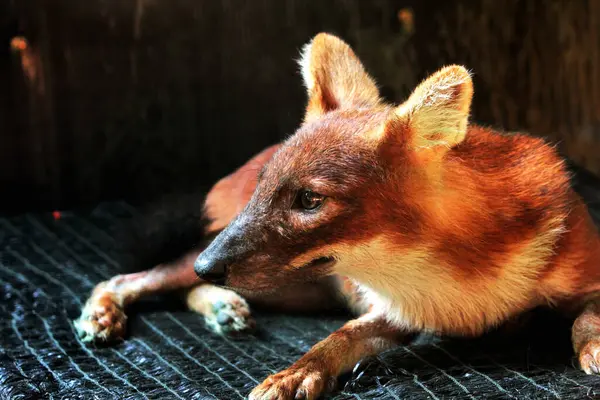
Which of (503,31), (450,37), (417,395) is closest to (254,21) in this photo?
Answer: (450,37)

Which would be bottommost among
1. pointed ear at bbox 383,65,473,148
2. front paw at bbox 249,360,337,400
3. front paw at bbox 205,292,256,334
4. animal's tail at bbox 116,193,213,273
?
front paw at bbox 205,292,256,334

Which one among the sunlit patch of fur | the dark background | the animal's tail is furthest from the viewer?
the dark background

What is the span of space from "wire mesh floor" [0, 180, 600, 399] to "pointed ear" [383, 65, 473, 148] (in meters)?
0.55

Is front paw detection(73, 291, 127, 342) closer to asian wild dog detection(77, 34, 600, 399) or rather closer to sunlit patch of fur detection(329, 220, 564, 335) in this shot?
asian wild dog detection(77, 34, 600, 399)

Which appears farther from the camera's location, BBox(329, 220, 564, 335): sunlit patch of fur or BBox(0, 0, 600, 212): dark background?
BBox(0, 0, 600, 212): dark background

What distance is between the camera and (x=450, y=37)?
124 inches

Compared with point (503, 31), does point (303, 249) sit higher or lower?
lower

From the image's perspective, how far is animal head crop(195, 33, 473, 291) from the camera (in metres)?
1.75

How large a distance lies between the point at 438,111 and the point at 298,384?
70cm

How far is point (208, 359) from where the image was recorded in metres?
2.10

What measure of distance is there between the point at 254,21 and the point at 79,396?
1831 millimetres

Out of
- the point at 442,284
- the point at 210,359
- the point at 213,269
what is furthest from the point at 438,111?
Result: the point at 210,359

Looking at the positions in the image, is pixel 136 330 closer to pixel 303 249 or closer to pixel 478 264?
pixel 303 249

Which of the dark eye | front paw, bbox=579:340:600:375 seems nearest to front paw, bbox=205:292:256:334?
the dark eye
